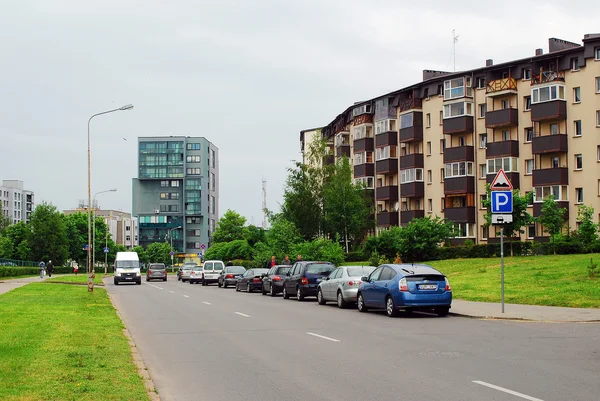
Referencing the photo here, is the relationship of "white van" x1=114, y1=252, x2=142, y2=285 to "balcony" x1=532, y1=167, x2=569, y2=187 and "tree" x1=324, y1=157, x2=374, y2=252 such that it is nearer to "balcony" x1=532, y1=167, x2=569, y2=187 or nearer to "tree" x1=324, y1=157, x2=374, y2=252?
"tree" x1=324, y1=157, x2=374, y2=252

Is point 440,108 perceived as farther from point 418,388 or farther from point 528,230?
point 418,388

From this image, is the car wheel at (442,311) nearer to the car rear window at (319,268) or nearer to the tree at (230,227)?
the car rear window at (319,268)

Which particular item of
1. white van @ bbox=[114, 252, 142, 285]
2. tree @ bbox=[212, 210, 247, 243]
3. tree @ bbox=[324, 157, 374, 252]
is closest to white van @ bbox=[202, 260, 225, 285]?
white van @ bbox=[114, 252, 142, 285]

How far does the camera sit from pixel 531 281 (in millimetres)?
29984

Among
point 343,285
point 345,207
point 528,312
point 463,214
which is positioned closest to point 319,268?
point 343,285

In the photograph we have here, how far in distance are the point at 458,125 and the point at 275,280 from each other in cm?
3451

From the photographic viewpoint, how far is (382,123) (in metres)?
75.5

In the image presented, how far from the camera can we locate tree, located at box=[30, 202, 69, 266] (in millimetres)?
Answer: 96688

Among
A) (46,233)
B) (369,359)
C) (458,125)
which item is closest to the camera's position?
(369,359)

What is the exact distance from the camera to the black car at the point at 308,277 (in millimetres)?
30609

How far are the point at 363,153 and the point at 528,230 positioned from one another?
24263mm

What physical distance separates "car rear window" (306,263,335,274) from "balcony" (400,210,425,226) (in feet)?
131

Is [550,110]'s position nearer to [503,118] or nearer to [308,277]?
[503,118]

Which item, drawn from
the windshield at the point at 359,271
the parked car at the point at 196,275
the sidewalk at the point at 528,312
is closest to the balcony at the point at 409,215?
the parked car at the point at 196,275
